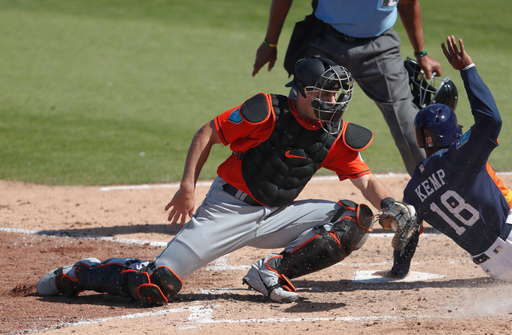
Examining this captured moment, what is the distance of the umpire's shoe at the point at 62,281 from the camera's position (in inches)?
159

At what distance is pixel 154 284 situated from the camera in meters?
3.86

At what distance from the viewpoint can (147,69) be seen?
1134cm

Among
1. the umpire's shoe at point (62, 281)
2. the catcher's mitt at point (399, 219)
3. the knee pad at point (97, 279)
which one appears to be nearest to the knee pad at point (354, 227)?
the catcher's mitt at point (399, 219)

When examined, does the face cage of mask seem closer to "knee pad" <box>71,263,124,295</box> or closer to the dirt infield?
the dirt infield

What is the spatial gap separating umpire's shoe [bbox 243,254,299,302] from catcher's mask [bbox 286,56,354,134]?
34.8 inches

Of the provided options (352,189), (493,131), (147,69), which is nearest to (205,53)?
(147,69)

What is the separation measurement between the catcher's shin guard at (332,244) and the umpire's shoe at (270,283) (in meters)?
0.05

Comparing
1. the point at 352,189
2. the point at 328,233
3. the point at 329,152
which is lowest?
the point at 352,189

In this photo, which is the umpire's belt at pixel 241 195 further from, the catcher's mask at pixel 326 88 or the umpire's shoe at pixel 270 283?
the catcher's mask at pixel 326 88

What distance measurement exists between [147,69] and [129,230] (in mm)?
6144

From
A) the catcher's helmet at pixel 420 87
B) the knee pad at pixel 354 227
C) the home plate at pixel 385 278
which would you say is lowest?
the home plate at pixel 385 278

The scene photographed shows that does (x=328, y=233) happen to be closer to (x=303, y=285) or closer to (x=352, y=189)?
(x=303, y=285)

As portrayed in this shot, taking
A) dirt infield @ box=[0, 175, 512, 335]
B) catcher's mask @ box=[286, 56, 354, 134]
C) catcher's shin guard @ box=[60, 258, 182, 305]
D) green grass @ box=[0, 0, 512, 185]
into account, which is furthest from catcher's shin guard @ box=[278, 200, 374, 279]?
green grass @ box=[0, 0, 512, 185]

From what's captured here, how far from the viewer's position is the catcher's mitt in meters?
3.56
